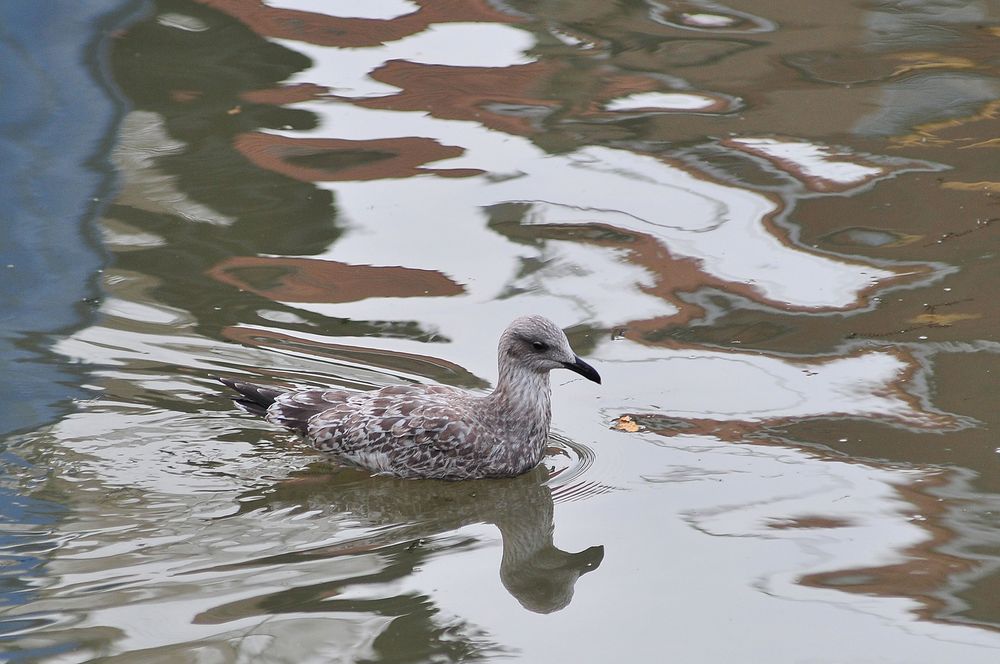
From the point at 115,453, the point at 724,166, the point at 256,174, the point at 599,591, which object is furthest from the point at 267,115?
the point at 599,591

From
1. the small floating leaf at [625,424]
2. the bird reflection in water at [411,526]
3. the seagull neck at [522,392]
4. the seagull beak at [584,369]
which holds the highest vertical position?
the seagull beak at [584,369]

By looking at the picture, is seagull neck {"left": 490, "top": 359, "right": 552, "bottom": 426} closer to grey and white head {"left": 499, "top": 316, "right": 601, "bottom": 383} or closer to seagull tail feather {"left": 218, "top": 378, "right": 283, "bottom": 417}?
grey and white head {"left": 499, "top": 316, "right": 601, "bottom": 383}

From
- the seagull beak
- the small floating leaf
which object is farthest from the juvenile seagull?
the small floating leaf

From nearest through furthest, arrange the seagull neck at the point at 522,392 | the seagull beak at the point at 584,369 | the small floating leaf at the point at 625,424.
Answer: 1. the seagull beak at the point at 584,369
2. the seagull neck at the point at 522,392
3. the small floating leaf at the point at 625,424

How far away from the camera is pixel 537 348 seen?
7848 mm

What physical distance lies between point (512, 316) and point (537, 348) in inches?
55.7

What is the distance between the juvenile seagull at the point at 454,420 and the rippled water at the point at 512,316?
0.17 metres

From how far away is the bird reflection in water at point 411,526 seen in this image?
6.29m

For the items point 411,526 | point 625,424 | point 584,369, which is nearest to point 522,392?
point 584,369

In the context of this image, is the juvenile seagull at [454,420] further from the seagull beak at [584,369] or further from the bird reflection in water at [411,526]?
the bird reflection in water at [411,526]

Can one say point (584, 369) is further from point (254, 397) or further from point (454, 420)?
point (254, 397)

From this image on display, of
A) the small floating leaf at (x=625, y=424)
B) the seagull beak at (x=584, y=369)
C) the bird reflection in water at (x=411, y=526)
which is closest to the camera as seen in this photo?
the bird reflection in water at (x=411, y=526)

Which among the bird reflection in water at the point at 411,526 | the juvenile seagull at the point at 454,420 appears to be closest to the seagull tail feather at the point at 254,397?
the juvenile seagull at the point at 454,420

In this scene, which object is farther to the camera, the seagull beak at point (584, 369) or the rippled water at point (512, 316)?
the seagull beak at point (584, 369)
